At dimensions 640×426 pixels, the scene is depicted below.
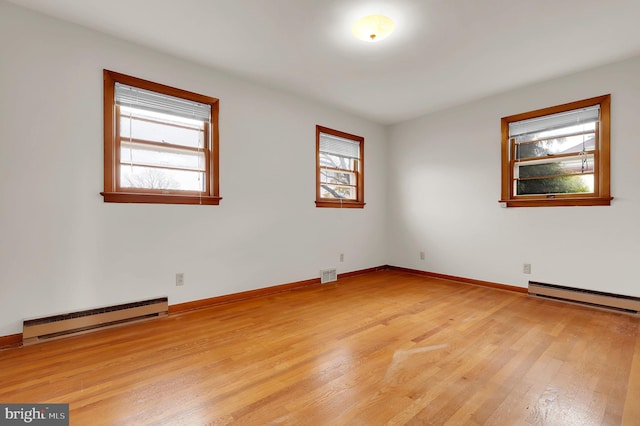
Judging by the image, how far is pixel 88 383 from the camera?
1.74 m

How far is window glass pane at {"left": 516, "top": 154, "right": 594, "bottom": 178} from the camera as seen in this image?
337 cm

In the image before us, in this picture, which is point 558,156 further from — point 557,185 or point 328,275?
point 328,275

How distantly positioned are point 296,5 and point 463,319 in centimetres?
315

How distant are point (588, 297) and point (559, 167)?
154 cm

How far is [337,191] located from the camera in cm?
474

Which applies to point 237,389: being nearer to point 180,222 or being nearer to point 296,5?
point 180,222

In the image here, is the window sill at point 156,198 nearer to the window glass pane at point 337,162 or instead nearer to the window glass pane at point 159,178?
the window glass pane at point 159,178

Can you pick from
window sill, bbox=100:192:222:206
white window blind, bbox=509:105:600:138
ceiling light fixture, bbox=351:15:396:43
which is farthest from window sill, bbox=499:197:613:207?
window sill, bbox=100:192:222:206

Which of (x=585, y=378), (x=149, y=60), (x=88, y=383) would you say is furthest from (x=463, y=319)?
(x=149, y=60)

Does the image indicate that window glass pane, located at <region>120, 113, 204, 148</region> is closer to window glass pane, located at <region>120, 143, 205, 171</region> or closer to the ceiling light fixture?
window glass pane, located at <region>120, 143, 205, 171</region>

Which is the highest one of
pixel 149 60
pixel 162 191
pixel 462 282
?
pixel 149 60

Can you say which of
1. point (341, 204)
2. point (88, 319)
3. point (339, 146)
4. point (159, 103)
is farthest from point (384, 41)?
point (88, 319)

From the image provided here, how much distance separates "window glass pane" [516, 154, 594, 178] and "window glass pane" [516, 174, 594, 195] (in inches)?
2.7

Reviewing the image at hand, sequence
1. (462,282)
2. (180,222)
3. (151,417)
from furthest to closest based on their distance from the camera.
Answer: (462,282)
(180,222)
(151,417)
